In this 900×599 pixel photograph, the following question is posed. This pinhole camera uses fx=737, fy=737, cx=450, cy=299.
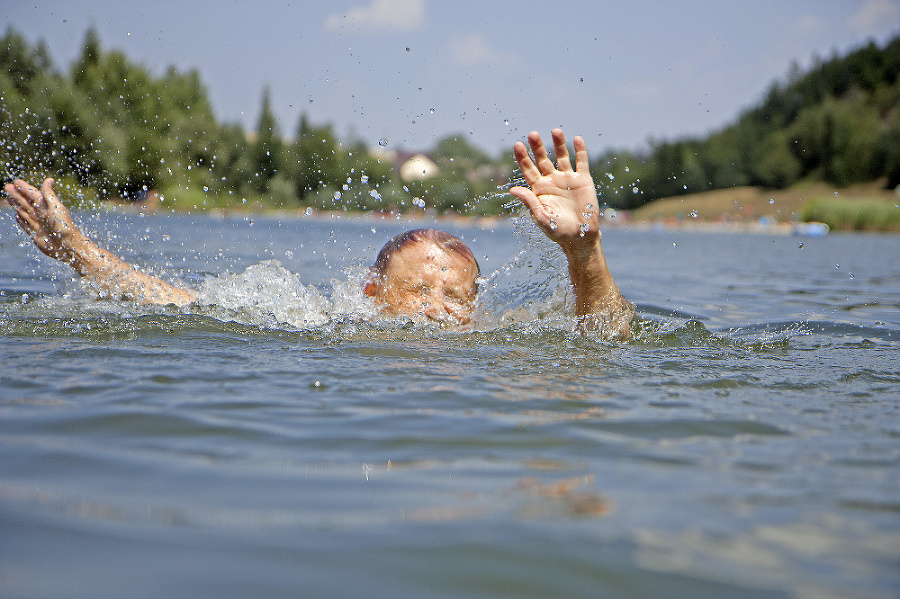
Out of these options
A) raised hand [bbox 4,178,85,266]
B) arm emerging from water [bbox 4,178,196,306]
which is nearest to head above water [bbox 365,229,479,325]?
arm emerging from water [bbox 4,178,196,306]

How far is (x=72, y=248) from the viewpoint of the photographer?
4613 mm

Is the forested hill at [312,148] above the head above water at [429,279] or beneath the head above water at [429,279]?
above

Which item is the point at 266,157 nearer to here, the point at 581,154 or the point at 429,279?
the point at 429,279

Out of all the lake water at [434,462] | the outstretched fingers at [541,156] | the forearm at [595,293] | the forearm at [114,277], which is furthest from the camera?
the forearm at [114,277]

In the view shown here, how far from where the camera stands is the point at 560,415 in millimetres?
2324

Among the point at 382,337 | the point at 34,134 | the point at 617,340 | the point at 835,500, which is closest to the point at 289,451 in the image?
the point at 835,500

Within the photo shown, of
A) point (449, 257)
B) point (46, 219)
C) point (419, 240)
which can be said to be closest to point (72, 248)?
point (46, 219)

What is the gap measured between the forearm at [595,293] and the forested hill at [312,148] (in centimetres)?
64

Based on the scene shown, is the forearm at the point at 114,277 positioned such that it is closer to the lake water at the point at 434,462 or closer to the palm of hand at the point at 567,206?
the lake water at the point at 434,462

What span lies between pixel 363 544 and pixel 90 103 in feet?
113

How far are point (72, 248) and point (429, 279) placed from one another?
2.35 metres

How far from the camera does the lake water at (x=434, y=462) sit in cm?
135

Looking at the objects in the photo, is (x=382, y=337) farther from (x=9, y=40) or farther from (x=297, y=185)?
(x=297, y=185)

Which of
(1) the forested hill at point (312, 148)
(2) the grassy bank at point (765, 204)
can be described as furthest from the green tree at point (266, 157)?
(2) the grassy bank at point (765, 204)
